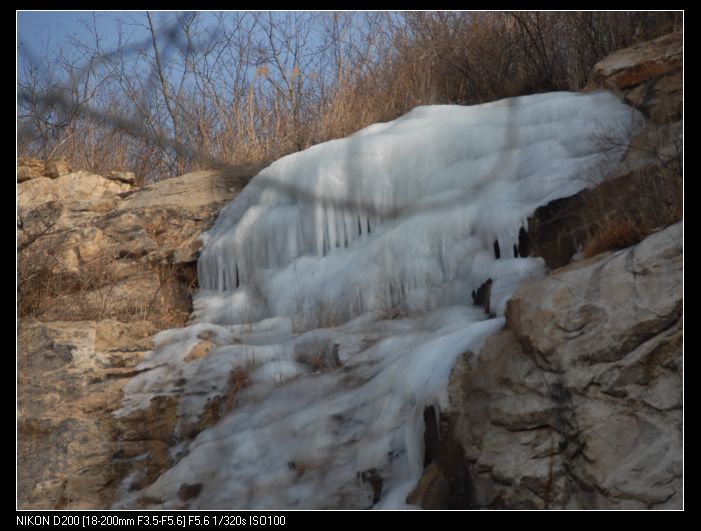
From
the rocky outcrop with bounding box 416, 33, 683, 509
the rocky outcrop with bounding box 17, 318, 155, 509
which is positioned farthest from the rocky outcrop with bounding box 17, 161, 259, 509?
the rocky outcrop with bounding box 416, 33, 683, 509

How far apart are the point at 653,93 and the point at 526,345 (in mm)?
3197

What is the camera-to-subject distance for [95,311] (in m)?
6.47

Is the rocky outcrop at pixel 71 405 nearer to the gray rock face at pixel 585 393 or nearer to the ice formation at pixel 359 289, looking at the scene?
the ice formation at pixel 359 289

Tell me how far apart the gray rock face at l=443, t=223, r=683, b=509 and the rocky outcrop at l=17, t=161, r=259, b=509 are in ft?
6.47

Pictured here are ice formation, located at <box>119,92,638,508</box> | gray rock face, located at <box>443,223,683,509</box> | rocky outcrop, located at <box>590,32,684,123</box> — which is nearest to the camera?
gray rock face, located at <box>443,223,683,509</box>

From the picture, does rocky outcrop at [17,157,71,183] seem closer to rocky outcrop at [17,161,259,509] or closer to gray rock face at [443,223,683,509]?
rocky outcrop at [17,161,259,509]

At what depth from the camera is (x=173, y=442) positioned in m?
4.92

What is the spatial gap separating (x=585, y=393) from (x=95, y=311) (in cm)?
400

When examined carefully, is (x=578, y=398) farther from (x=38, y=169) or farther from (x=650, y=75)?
(x=38, y=169)

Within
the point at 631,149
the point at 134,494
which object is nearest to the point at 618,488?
the point at 134,494

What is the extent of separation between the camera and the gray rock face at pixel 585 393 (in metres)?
3.31

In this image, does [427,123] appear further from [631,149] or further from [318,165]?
[631,149]

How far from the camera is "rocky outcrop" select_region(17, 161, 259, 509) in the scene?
4.83 metres

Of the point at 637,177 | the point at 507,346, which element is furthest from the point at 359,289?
the point at 507,346
